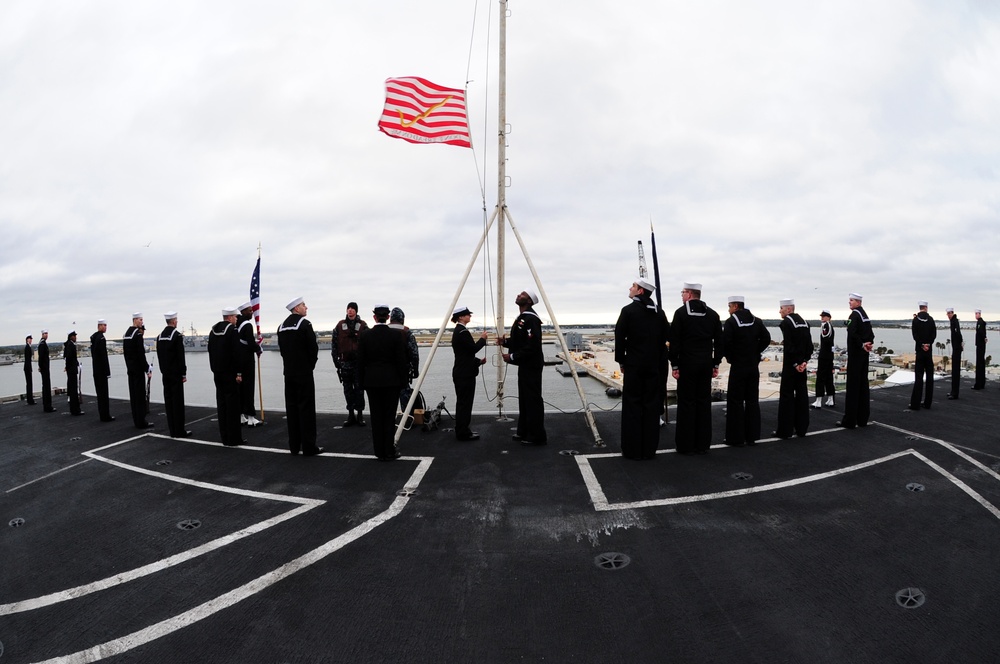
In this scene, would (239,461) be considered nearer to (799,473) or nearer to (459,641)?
(459,641)

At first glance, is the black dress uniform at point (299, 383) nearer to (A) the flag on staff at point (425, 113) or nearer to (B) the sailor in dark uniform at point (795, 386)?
(A) the flag on staff at point (425, 113)

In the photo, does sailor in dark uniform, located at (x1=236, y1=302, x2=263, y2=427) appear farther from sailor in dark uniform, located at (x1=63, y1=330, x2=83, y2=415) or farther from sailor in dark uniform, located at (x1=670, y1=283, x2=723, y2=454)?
sailor in dark uniform, located at (x1=670, y1=283, x2=723, y2=454)

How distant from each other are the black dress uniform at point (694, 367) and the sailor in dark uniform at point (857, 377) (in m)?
2.81

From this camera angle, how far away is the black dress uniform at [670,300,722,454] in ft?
19.3

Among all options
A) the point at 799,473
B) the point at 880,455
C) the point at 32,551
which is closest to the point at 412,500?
the point at 32,551

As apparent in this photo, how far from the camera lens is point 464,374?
6.68 m

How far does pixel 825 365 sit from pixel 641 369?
5.95m

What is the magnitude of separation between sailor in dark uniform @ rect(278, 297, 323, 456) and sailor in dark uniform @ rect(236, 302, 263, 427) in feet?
2.98

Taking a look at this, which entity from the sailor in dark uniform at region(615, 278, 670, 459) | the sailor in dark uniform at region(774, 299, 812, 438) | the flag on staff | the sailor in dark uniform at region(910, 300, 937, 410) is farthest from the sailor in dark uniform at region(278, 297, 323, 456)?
the sailor in dark uniform at region(910, 300, 937, 410)

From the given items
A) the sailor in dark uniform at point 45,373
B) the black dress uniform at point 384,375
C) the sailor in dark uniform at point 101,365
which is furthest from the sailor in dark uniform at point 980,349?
the sailor in dark uniform at point 45,373

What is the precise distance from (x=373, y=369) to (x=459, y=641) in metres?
3.77

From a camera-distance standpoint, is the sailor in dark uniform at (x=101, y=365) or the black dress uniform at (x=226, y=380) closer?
the black dress uniform at (x=226, y=380)

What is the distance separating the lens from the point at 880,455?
18.3 feet

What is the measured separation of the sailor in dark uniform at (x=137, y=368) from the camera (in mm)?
8289
